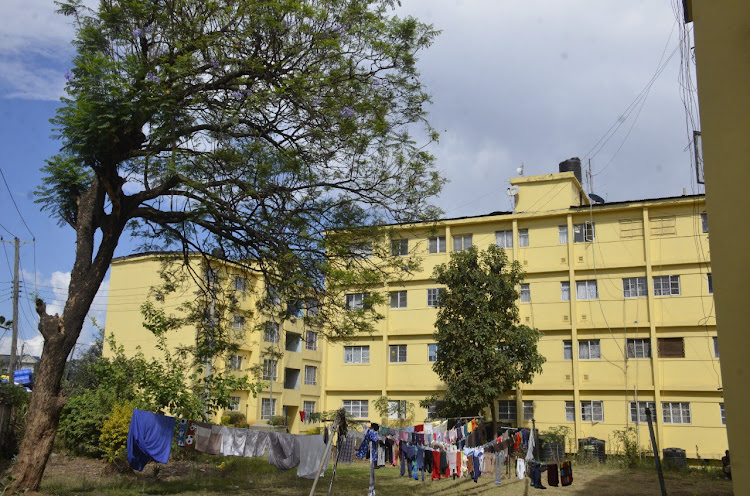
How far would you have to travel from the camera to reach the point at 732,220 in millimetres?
5262

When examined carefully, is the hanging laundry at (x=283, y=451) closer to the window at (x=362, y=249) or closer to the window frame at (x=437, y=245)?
the window at (x=362, y=249)

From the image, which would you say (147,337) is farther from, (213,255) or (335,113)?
(335,113)

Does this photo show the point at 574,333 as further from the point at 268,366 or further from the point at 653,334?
the point at 268,366

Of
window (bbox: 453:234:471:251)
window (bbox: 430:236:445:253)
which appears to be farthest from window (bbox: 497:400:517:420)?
window (bbox: 430:236:445:253)

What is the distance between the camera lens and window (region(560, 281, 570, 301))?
1189 inches

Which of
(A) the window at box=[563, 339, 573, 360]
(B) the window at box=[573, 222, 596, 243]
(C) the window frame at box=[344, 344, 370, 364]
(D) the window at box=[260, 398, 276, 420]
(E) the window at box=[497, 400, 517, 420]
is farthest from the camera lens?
(D) the window at box=[260, 398, 276, 420]

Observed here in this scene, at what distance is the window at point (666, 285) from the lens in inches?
1121

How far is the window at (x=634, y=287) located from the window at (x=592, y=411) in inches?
191

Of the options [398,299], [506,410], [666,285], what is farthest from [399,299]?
[666,285]

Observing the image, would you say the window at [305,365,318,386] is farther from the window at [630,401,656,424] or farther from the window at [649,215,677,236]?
the window at [649,215,677,236]

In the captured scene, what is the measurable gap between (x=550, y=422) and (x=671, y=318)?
6.77 m

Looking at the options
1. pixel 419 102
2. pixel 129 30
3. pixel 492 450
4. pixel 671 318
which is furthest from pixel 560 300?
pixel 129 30

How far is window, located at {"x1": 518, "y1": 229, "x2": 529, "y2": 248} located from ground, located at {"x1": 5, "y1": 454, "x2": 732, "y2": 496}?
11.2 m

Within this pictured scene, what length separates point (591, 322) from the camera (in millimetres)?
29547
